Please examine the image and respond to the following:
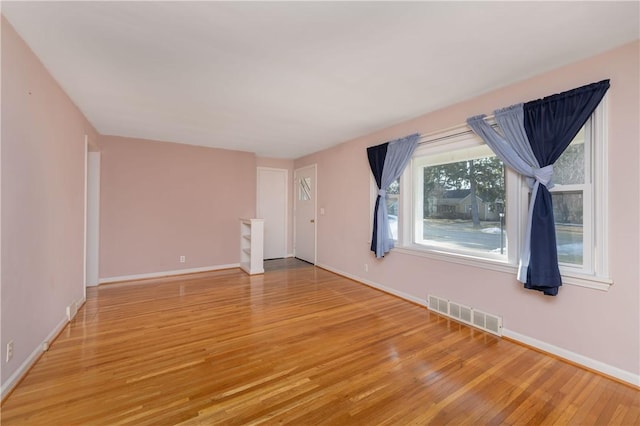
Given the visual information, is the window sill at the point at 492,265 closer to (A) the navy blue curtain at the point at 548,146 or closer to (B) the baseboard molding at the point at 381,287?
(A) the navy blue curtain at the point at 548,146

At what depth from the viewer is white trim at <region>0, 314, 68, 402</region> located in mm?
1738

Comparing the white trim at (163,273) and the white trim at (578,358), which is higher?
the white trim at (163,273)

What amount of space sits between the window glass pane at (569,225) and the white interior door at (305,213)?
406 centimetres

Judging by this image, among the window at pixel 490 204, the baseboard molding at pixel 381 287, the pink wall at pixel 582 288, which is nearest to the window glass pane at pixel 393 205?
the window at pixel 490 204

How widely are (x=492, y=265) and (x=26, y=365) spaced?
410cm

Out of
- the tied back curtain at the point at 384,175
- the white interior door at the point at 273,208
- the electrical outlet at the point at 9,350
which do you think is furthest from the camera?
the white interior door at the point at 273,208

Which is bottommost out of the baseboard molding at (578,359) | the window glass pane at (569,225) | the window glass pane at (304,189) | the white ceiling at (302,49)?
the baseboard molding at (578,359)

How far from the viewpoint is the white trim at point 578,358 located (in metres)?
1.97

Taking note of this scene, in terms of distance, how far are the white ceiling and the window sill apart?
177 cm

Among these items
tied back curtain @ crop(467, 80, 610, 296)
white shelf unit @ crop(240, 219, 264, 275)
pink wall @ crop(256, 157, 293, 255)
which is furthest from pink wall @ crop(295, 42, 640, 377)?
pink wall @ crop(256, 157, 293, 255)

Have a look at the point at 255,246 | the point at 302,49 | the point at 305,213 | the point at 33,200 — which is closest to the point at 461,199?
the point at 302,49

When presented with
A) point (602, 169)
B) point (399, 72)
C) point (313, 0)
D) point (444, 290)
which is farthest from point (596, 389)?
point (313, 0)

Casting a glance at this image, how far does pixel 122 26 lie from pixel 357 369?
295 centimetres

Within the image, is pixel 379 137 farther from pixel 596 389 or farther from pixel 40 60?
pixel 40 60
